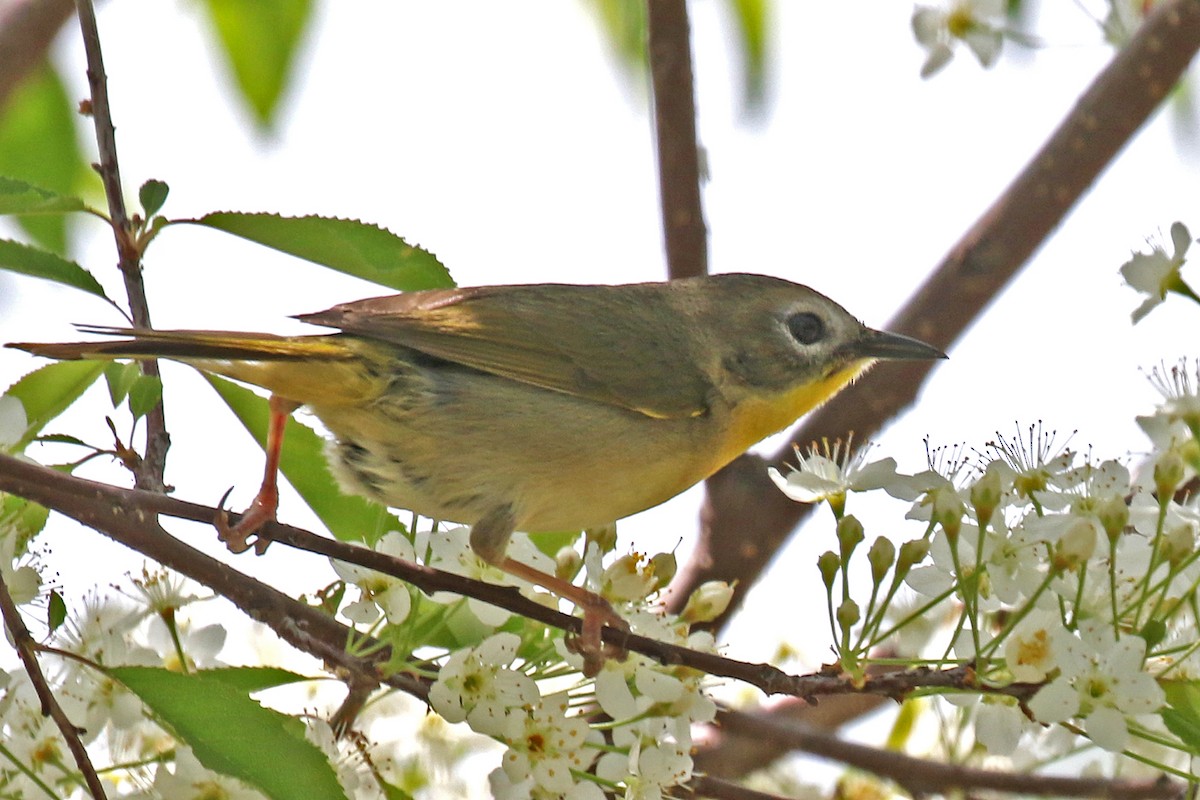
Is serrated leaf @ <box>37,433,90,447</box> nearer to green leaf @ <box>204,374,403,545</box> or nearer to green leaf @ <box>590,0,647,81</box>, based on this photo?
green leaf @ <box>204,374,403,545</box>

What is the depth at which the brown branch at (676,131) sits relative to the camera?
449cm

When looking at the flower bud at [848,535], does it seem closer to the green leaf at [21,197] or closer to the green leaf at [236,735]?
the green leaf at [236,735]

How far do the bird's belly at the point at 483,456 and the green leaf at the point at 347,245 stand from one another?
1.87 ft

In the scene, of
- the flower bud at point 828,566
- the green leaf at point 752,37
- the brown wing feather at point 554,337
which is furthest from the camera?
the green leaf at point 752,37

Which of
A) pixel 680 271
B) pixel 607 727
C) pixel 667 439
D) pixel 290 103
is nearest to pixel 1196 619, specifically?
pixel 607 727

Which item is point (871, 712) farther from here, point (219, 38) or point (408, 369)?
point (219, 38)

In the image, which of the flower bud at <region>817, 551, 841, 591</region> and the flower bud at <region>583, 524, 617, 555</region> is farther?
the flower bud at <region>583, 524, 617, 555</region>

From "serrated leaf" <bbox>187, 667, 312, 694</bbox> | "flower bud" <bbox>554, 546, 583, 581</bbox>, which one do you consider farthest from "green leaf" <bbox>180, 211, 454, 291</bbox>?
"serrated leaf" <bbox>187, 667, 312, 694</bbox>

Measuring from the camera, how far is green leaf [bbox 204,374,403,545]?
361 centimetres

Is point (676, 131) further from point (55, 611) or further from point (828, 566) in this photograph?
point (55, 611)

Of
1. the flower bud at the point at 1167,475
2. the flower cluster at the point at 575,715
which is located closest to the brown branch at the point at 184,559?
the flower cluster at the point at 575,715

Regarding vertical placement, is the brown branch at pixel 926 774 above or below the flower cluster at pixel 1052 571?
below

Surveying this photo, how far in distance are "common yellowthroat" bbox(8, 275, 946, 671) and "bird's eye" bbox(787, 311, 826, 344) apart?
4cm

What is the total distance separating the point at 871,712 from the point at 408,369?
2068 mm
